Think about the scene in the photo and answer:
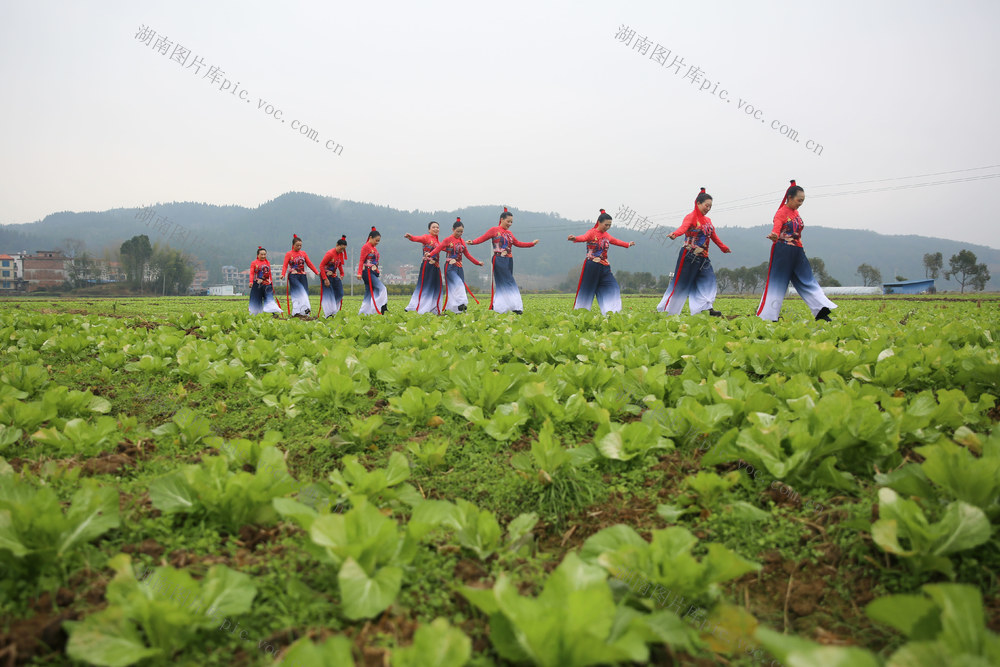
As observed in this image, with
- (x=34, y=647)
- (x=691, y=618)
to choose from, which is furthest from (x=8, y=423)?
(x=691, y=618)

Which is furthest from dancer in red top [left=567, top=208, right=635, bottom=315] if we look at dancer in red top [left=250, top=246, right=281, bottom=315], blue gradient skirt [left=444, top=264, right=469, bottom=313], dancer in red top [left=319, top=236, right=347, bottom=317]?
dancer in red top [left=250, top=246, right=281, bottom=315]

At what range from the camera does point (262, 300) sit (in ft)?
49.0

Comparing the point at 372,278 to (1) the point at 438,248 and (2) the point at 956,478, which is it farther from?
(2) the point at 956,478

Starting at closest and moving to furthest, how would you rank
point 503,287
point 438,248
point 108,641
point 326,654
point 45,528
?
point 326,654
point 108,641
point 45,528
point 503,287
point 438,248

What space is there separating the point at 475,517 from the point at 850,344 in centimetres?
417

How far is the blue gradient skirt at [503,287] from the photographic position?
13.5 meters

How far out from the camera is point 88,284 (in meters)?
88.9

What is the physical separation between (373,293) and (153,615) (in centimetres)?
1340

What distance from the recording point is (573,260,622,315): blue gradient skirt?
1237 cm

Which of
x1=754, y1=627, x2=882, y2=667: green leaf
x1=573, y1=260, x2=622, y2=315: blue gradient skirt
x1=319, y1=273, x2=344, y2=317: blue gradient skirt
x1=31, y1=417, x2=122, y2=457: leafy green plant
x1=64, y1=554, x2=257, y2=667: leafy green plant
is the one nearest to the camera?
x1=754, y1=627, x2=882, y2=667: green leaf

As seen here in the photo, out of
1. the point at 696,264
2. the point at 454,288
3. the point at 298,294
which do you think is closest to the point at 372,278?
the point at 454,288

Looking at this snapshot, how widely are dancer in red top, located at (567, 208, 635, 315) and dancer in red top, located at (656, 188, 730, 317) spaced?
1.52m

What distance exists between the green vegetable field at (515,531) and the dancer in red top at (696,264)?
782 cm

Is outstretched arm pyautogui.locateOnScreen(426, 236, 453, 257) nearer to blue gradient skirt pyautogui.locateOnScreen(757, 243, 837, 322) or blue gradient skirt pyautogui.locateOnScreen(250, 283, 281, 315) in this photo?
blue gradient skirt pyautogui.locateOnScreen(250, 283, 281, 315)
